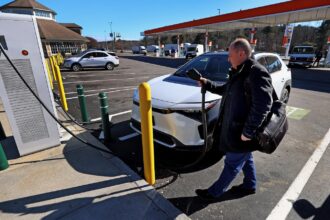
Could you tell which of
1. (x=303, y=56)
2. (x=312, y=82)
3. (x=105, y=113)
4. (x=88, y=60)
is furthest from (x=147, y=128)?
(x=303, y=56)

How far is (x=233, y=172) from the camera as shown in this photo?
229 centimetres

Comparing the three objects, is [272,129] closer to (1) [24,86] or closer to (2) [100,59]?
(1) [24,86]

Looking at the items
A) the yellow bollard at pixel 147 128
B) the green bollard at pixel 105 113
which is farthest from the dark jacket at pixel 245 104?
the green bollard at pixel 105 113

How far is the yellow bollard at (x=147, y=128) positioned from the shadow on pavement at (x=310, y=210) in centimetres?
178

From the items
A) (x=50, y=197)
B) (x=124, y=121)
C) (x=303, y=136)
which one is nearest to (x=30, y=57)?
(x=50, y=197)

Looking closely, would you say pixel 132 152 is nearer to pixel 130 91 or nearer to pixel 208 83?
pixel 208 83

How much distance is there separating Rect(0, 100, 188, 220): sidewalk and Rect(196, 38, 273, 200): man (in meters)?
0.90

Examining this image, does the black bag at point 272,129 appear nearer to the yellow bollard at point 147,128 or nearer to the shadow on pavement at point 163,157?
the yellow bollard at point 147,128

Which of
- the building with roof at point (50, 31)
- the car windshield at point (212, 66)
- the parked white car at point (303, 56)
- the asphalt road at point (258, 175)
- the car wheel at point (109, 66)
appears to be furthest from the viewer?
the building with roof at point (50, 31)

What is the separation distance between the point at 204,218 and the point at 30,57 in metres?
3.26

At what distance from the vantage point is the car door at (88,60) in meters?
15.2

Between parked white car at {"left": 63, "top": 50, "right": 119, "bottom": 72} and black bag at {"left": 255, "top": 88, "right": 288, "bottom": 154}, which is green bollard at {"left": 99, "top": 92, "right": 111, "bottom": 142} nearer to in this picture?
black bag at {"left": 255, "top": 88, "right": 288, "bottom": 154}

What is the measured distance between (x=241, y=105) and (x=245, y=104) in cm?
4

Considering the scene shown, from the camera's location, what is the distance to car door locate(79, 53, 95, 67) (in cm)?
1518
